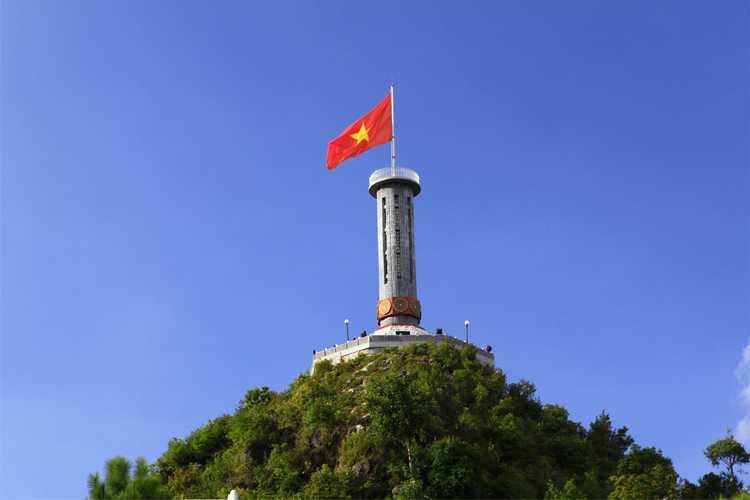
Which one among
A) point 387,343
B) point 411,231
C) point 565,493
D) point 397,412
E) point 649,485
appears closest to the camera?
point 649,485

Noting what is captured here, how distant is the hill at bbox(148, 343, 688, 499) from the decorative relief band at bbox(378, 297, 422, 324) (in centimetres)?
633

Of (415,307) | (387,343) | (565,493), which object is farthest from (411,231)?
(565,493)

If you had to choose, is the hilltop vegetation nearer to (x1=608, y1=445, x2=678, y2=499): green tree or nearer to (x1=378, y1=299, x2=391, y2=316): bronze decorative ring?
(x1=608, y1=445, x2=678, y2=499): green tree

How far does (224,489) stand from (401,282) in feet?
93.1

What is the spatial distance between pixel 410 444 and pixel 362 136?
3412 cm

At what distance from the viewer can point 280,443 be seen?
61938 millimetres

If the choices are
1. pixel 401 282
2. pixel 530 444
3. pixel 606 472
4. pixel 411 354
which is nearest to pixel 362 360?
pixel 411 354

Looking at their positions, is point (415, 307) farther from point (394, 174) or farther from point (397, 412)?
point (397, 412)

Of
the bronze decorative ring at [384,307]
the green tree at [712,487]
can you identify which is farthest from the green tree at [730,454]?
the bronze decorative ring at [384,307]

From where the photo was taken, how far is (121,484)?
33.6 meters

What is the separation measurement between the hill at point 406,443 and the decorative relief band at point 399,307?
633cm

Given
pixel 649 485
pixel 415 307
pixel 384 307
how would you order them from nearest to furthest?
pixel 649 485
pixel 384 307
pixel 415 307

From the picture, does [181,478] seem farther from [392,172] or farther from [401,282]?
[392,172]

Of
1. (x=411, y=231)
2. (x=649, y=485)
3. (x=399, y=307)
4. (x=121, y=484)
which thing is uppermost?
(x=411, y=231)
